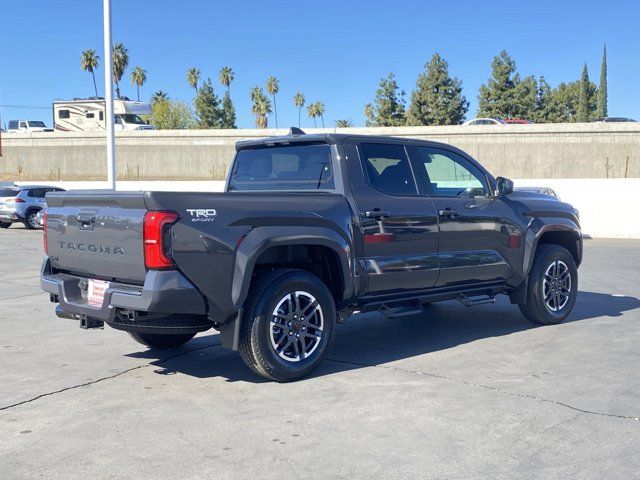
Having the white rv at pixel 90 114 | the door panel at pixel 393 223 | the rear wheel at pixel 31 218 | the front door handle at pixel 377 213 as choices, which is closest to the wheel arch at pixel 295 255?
the door panel at pixel 393 223

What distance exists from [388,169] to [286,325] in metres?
1.88

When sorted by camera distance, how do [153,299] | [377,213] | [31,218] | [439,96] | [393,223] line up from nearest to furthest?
[153,299] → [377,213] → [393,223] → [31,218] → [439,96]

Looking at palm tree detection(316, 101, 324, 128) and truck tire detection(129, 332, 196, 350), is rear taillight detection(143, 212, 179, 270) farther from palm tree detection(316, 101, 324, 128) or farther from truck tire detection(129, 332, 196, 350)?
palm tree detection(316, 101, 324, 128)

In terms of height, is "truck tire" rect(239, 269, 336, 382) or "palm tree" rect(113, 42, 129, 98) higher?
"palm tree" rect(113, 42, 129, 98)

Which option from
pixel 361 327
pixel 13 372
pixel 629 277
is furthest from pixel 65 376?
pixel 629 277

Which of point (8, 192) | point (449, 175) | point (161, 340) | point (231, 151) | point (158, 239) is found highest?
point (231, 151)

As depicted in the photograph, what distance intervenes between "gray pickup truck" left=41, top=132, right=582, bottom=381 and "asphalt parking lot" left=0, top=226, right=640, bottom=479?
18.1 inches

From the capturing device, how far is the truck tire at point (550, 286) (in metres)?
8.41

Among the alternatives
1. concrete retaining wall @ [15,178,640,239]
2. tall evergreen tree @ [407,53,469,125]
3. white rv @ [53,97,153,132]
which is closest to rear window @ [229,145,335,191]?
concrete retaining wall @ [15,178,640,239]

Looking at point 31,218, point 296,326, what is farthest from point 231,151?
point 296,326

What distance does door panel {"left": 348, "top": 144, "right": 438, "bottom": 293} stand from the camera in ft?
22.0

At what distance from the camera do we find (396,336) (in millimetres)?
8039

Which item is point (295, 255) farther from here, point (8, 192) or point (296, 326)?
point (8, 192)

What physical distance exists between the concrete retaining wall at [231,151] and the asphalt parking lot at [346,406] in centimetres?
2979
